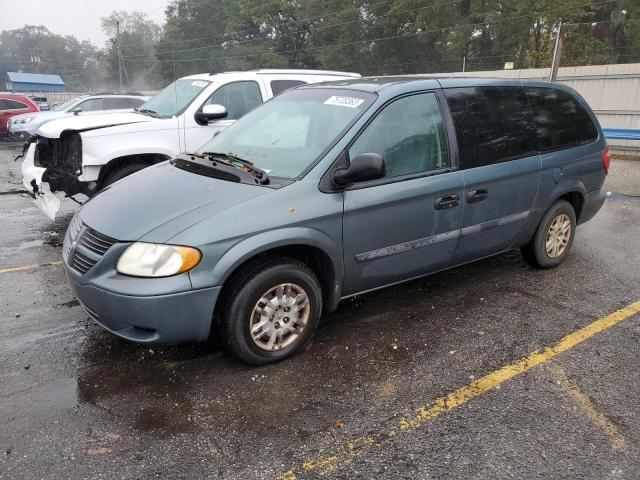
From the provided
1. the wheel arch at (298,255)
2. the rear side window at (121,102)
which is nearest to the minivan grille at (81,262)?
the wheel arch at (298,255)

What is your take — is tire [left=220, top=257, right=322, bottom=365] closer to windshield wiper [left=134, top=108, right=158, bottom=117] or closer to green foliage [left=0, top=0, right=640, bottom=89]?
windshield wiper [left=134, top=108, right=158, bottom=117]

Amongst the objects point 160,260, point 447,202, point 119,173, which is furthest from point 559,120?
point 119,173

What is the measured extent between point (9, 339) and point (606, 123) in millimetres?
16297

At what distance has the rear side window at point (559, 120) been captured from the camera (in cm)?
450

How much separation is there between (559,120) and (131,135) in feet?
15.3

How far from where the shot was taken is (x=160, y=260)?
2848 mm

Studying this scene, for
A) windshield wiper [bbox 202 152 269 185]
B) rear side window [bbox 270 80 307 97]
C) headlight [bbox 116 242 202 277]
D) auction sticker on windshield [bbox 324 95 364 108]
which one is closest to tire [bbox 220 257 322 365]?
headlight [bbox 116 242 202 277]

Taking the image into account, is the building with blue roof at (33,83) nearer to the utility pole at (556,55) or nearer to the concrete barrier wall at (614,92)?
the utility pole at (556,55)

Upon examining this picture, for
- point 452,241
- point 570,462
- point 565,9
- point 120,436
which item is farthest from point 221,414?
point 565,9

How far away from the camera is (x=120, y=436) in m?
2.63

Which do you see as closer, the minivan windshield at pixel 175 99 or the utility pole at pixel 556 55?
the minivan windshield at pixel 175 99

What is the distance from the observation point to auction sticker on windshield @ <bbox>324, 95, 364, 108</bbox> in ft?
11.8

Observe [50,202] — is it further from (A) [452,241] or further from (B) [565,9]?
(B) [565,9]

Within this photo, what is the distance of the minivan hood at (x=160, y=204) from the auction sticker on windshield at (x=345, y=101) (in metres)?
0.96
